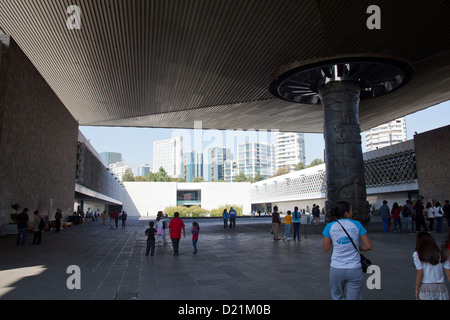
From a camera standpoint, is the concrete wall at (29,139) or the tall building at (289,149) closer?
the concrete wall at (29,139)

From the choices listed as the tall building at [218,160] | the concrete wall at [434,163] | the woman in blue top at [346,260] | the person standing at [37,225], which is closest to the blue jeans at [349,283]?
the woman in blue top at [346,260]

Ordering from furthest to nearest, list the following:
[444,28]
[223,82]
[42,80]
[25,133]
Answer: [223,82] → [42,80] → [25,133] → [444,28]

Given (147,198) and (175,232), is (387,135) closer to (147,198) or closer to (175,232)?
(147,198)

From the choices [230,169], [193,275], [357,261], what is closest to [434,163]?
[193,275]

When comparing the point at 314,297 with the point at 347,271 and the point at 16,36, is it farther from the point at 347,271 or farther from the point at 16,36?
the point at 16,36

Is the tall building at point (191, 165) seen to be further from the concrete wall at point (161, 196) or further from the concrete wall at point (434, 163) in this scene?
the concrete wall at point (434, 163)

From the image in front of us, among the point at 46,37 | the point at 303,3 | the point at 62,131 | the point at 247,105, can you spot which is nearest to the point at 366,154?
the point at 247,105

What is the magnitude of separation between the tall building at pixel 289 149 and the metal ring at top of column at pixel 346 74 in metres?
127

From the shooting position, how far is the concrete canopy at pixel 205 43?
41.5 feet

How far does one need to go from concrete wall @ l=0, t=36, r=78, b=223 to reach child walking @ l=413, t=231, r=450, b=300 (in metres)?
14.9

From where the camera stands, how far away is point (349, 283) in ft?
10.7

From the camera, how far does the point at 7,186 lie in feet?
45.9
